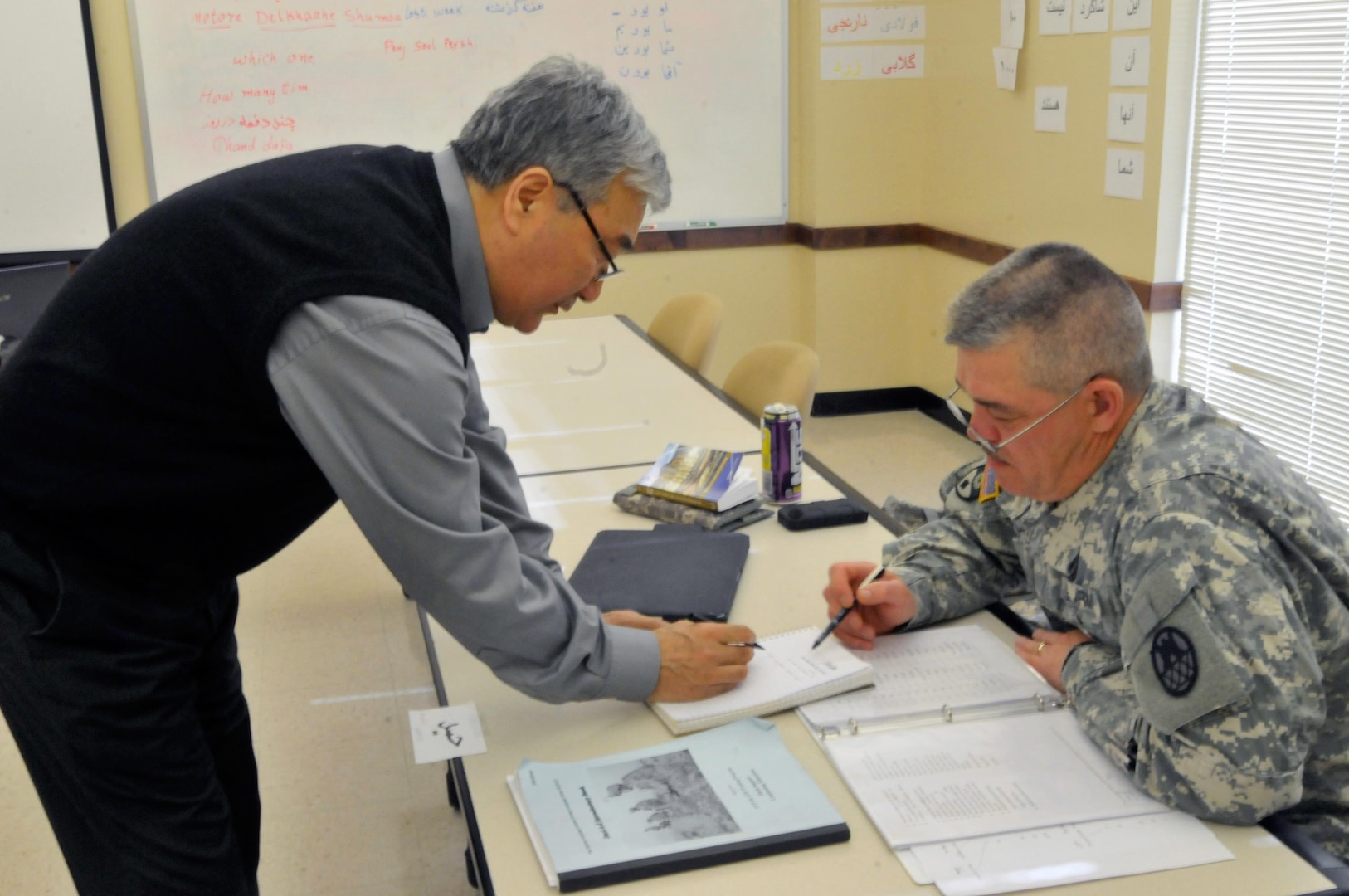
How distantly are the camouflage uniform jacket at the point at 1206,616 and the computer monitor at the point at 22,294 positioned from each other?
278cm

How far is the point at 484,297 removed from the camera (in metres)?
1.38

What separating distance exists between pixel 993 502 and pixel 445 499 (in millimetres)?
896

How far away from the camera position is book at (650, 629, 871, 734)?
57.9 inches

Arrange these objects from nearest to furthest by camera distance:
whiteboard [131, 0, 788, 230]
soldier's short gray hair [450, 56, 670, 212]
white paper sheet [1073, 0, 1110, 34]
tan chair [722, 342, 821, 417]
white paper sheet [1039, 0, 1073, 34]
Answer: soldier's short gray hair [450, 56, 670, 212]
tan chair [722, 342, 821, 417]
white paper sheet [1073, 0, 1110, 34]
white paper sheet [1039, 0, 1073, 34]
whiteboard [131, 0, 788, 230]

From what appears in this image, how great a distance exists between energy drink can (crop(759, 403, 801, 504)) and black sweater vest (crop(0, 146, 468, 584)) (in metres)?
0.96

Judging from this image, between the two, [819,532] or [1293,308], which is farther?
[1293,308]

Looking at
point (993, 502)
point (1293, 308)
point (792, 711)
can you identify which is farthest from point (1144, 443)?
point (1293, 308)

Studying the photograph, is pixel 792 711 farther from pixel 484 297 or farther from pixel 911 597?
pixel 484 297

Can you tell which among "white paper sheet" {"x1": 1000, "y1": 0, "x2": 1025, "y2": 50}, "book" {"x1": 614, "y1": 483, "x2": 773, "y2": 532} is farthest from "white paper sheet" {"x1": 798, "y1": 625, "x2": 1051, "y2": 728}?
"white paper sheet" {"x1": 1000, "y1": 0, "x2": 1025, "y2": 50}

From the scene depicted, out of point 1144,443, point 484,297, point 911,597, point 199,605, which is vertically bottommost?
Result: point 911,597

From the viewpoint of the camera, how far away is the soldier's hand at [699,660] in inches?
58.8

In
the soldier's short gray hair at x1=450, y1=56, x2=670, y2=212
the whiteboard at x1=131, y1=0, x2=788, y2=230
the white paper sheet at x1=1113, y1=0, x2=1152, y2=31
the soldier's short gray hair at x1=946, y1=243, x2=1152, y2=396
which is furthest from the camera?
the whiteboard at x1=131, y1=0, x2=788, y2=230

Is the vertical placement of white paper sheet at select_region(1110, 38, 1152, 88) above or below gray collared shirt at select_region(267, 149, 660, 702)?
→ above

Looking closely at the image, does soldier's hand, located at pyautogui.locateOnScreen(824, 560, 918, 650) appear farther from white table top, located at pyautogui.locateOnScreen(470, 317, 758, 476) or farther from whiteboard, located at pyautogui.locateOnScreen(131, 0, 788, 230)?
whiteboard, located at pyautogui.locateOnScreen(131, 0, 788, 230)
